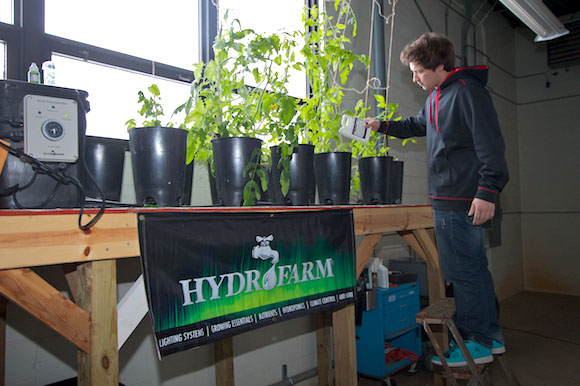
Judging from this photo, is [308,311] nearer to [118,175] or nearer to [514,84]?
[118,175]

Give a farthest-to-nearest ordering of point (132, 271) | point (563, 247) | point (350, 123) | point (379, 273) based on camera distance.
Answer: point (563, 247)
point (379, 273)
point (350, 123)
point (132, 271)

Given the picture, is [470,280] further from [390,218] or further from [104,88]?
[104,88]

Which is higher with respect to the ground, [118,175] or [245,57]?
[245,57]

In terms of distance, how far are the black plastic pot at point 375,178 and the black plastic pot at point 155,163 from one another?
112cm

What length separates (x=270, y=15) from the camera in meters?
2.64

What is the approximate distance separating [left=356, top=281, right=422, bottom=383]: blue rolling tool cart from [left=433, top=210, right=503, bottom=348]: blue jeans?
2.35 ft

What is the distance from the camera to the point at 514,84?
5801mm

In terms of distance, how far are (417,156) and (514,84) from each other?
10.2 ft

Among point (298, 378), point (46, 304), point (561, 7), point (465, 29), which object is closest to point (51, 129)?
point (46, 304)

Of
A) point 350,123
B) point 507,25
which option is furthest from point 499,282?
point 350,123

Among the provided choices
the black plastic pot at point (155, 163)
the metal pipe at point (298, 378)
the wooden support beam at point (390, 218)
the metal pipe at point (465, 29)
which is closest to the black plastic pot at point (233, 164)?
the black plastic pot at point (155, 163)

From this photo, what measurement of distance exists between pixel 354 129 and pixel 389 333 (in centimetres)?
132

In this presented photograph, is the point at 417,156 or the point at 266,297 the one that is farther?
the point at 417,156

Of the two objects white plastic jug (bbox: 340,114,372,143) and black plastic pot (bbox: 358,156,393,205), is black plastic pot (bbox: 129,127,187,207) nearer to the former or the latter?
white plastic jug (bbox: 340,114,372,143)
